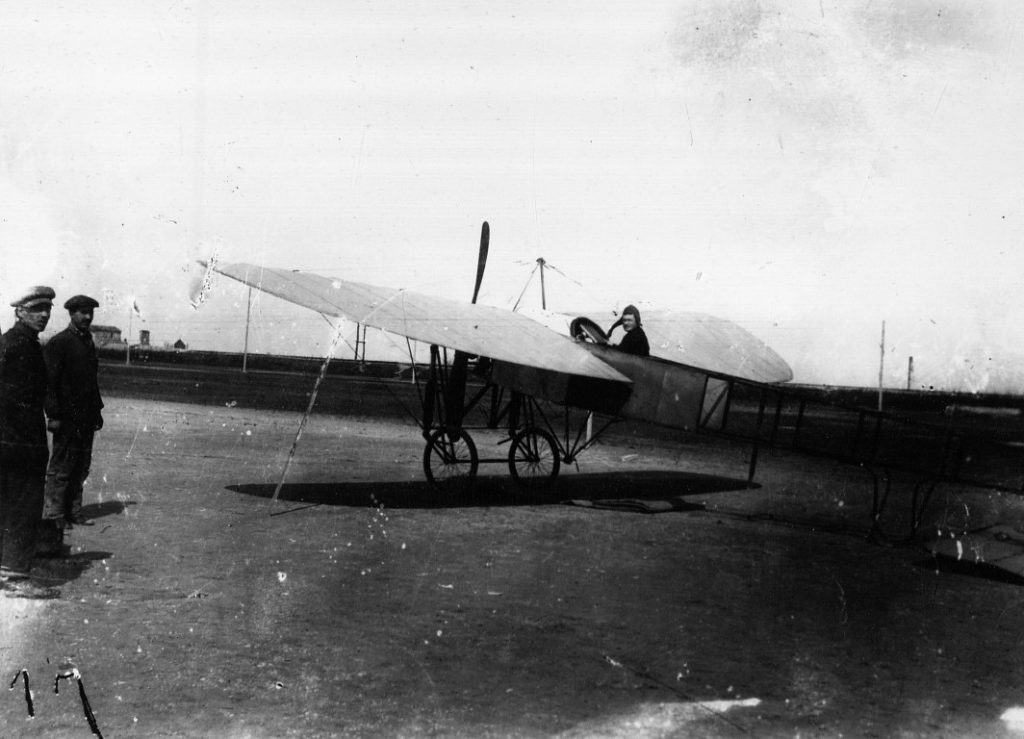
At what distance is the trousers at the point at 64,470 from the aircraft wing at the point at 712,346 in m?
8.63

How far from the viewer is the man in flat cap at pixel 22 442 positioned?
6.45 metres

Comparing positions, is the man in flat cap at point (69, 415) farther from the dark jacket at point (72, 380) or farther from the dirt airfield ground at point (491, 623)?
the dirt airfield ground at point (491, 623)

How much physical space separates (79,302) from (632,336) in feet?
23.5

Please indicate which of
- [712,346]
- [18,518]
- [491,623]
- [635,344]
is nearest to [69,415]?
[18,518]

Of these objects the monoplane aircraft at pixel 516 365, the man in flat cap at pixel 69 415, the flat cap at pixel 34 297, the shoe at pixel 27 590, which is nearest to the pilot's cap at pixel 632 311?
the monoplane aircraft at pixel 516 365

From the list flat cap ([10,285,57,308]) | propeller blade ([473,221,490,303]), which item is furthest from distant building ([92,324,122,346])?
flat cap ([10,285,57,308])

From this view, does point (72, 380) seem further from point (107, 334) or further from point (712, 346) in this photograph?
point (107, 334)

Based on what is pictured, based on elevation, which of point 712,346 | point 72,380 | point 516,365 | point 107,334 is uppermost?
point 712,346

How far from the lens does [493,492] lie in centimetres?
1286

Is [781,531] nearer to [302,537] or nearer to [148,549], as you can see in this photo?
[302,537]

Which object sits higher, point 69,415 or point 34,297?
point 34,297

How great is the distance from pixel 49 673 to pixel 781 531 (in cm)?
821

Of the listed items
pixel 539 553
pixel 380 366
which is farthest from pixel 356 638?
pixel 380 366

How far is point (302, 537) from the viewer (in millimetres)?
8789
